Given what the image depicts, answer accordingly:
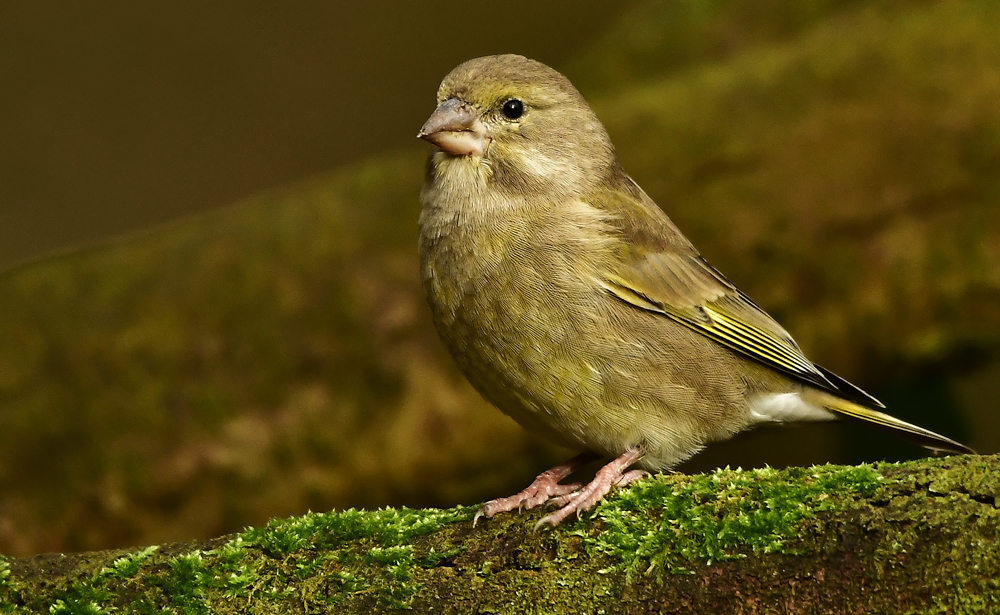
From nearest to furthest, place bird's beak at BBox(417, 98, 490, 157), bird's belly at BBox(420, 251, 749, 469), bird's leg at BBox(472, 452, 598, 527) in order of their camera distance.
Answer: bird's leg at BBox(472, 452, 598, 527)
bird's belly at BBox(420, 251, 749, 469)
bird's beak at BBox(417, 98, 490, 157)

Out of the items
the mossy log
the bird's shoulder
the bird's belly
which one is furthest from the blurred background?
the mossy log

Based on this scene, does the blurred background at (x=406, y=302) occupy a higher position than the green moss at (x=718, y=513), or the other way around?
the blurred background at (x=406, y=302)

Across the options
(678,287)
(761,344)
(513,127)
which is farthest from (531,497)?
(513,127)

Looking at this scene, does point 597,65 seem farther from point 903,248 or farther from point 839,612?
point 839,612

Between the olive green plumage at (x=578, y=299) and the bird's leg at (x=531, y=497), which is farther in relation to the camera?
the olive green plumage at (x=578, y=299)

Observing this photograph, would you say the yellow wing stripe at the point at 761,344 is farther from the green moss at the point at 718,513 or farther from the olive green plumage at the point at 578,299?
the green moss at the point at 718,513

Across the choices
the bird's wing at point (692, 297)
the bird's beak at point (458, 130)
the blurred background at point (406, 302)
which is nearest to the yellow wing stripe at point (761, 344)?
the bird's wing at point (692, 297)

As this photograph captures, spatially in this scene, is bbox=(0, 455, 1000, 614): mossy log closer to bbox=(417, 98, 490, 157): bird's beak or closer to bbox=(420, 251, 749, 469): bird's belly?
bbox=(420, 251, 749, 469): bird's belly

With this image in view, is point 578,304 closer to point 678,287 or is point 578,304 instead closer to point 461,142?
point 678,287
